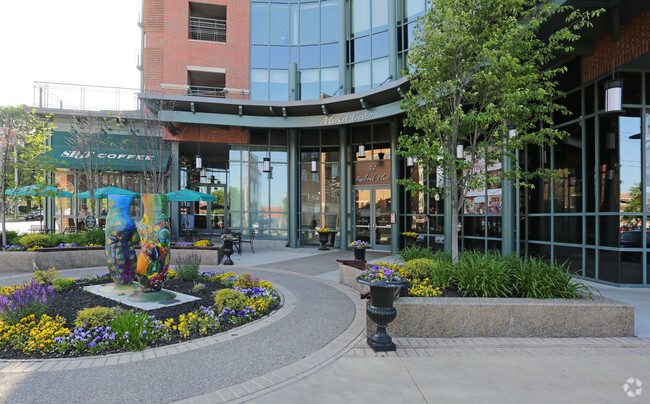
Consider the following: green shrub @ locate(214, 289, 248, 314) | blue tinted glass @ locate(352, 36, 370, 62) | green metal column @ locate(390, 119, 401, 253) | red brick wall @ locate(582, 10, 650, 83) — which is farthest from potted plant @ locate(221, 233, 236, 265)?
red brick wall @ locate(582, 10, 650, 83)

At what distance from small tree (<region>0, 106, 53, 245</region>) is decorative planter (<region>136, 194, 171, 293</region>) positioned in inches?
329

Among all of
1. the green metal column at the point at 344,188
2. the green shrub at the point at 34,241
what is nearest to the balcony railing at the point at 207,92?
the green metal column at the point at 344,188

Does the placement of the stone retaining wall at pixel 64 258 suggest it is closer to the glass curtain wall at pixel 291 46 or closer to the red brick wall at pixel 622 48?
the glass curtain wall at pixel 291 46

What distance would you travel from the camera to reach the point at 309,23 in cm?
1727

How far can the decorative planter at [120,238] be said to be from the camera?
6605 mm

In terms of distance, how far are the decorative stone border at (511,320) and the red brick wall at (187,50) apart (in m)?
15.3

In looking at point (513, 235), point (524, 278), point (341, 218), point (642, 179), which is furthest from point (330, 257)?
point (642, 179)

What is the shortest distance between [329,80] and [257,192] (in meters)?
6.78

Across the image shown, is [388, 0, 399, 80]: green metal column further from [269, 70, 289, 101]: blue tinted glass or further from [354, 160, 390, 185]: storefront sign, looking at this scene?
[269, 70, 289, 101]: blue tinted glass

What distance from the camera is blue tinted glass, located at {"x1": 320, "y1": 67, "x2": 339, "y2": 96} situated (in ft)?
54.9

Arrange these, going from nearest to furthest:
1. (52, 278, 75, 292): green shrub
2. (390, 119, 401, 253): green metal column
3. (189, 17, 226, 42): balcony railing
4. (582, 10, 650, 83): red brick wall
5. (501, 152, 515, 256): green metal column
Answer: (52, 278, 75, 292): green shrub, (582, 10, 650, 83): red brick wall, (501, 152, 515, 256): green metal column, (390, 119, 401, 253): green metal column, (189, 17, 226, 42): balcony railing

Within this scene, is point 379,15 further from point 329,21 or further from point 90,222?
point 90,222

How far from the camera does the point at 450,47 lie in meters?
6.64

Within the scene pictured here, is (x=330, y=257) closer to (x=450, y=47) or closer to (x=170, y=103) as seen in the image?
(x=450, y=47)
